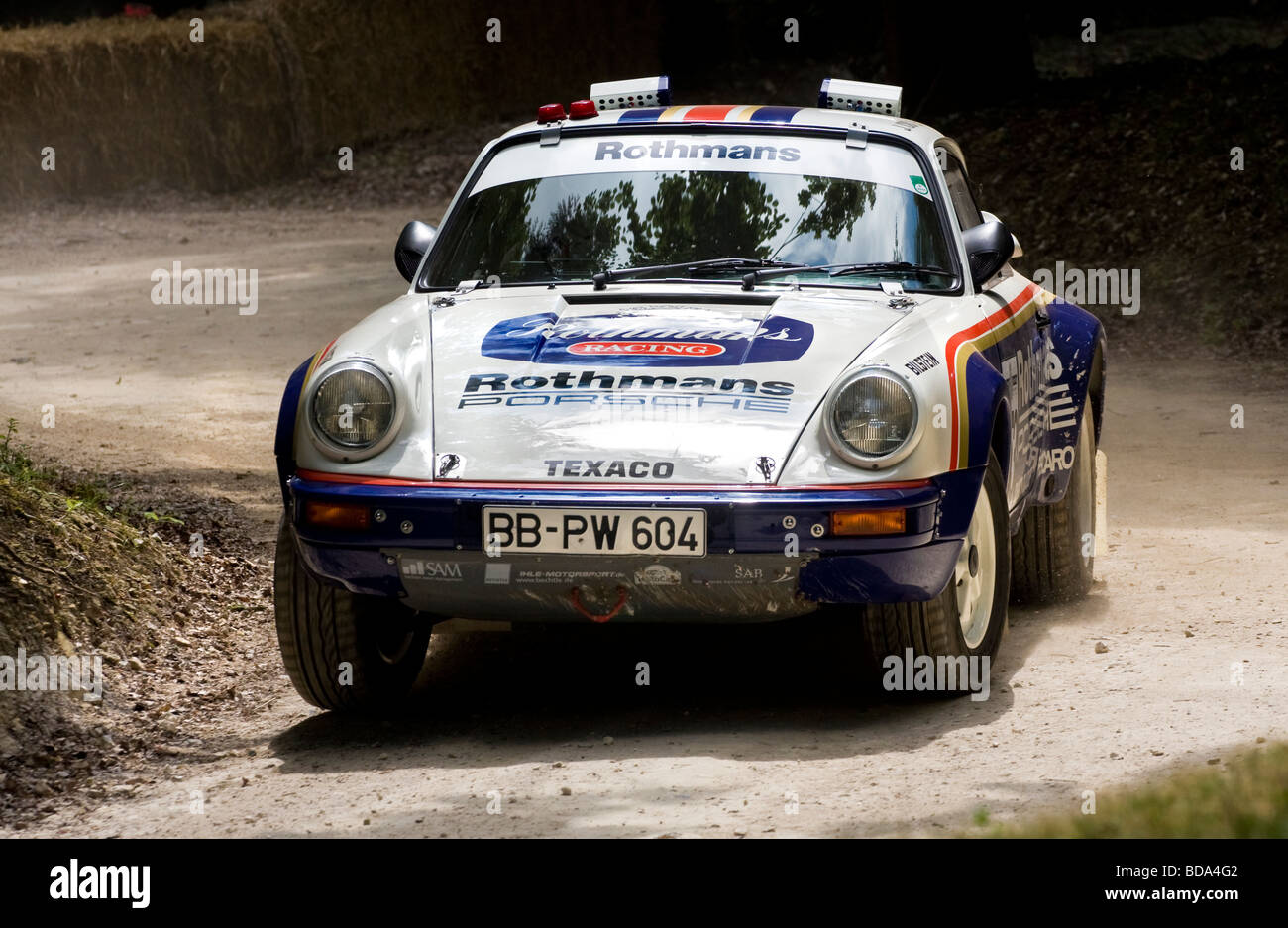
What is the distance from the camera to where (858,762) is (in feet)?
16.4

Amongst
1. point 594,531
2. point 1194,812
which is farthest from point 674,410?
point 1194,812

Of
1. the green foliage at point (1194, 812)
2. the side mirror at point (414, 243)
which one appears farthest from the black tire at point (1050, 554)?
the green foliage at point (1194, 812)

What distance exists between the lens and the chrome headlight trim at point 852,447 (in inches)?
201

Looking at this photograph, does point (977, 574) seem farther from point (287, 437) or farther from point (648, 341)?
point (287, 437)

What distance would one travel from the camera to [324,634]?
559cm

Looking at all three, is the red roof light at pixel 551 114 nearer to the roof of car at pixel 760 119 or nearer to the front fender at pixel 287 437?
the roof of car at pixel 760 119

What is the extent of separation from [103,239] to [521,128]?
1320 cm

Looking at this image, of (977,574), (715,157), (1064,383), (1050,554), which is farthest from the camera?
(1050,554)

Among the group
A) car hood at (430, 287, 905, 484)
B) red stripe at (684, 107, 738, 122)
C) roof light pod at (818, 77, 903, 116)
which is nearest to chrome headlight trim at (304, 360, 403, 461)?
car hood at (430, 287, 905, 484)

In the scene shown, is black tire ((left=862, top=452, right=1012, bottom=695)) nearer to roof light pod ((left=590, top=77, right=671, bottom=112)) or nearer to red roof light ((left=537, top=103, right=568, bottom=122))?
red roof light ((left=537, top=103, right=568, bottom=122))

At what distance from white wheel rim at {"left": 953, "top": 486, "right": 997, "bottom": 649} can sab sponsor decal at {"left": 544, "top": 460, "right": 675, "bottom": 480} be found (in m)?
0.98

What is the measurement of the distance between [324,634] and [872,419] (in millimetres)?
1767
